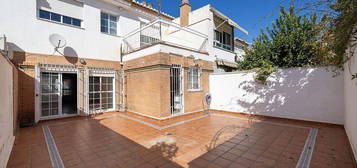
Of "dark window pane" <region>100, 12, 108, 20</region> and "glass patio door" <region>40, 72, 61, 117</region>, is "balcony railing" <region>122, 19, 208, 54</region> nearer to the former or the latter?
"dark window pane" <region>100, 12, 108, 20</region>

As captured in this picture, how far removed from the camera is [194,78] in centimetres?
956

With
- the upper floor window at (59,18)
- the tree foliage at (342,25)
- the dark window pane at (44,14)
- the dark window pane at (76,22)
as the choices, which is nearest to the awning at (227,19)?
the tree foliage at (342,25)

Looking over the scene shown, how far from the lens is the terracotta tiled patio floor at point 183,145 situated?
3707 millimetres

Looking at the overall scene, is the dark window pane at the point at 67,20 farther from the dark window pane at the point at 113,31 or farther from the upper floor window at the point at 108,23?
the dark window pane at the point at 113,31

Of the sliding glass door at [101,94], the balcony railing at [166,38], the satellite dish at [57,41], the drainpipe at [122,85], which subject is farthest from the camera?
the balcony railing at [166,38]

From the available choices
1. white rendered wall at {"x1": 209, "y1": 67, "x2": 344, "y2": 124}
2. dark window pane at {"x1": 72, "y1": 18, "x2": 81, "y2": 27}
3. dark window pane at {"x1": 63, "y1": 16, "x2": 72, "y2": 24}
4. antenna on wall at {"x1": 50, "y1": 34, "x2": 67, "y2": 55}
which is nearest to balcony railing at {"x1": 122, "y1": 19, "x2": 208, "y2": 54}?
dark window pane at {"x1": 72, "y1": 18, "x2": 81, "y2": 27}

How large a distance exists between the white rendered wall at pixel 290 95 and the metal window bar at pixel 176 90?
3.06m

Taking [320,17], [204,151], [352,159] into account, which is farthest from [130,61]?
[352,159]

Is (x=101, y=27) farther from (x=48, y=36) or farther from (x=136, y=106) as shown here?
(x=136, y=106)

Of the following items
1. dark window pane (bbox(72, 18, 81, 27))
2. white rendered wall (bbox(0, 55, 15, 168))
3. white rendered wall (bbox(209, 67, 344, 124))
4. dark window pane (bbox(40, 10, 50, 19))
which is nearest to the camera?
white rendered wall (bbox(0, 55, 15, 168))

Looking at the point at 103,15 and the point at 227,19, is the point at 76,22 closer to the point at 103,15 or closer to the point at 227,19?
the point at 103,15

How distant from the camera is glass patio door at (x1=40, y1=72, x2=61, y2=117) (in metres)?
7.71

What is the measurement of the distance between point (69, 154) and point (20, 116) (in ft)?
16.8

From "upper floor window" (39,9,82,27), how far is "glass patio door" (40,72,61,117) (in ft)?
10.2
